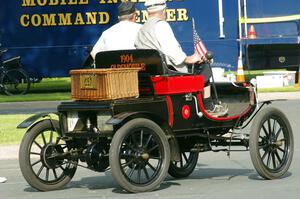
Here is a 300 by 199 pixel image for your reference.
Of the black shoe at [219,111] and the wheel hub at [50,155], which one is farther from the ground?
the black shoe at [219,111]

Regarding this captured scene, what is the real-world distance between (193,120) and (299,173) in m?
1.59

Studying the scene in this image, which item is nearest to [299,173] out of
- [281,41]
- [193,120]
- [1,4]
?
[193,120]

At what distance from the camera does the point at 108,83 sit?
25.1ft

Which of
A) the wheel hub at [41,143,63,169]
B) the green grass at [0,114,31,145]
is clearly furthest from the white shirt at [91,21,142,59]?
the green grass at [0,114,31,145]

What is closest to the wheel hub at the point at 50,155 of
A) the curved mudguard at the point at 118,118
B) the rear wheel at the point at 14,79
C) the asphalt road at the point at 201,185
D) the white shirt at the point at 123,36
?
the asphalt road at the point at 201,185

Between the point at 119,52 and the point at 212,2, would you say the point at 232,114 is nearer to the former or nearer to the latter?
the point at 119,52

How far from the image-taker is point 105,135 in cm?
766

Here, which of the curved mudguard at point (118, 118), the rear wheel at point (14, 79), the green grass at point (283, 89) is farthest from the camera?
the rear wheel at point (14, 79)

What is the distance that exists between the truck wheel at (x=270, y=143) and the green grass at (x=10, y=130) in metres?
4.60

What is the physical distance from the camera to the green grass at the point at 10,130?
40.1 feet

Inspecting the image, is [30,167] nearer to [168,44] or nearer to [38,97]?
[168,44]

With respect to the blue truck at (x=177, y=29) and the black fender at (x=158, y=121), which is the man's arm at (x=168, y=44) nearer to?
the black fender at (x=158, y=121)

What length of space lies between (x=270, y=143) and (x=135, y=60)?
1609 mm

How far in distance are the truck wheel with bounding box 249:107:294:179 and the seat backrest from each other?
1098 mm
